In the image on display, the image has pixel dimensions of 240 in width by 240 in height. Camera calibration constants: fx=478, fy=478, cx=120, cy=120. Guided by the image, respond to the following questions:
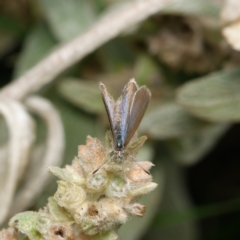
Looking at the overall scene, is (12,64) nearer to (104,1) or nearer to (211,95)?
(104,1)

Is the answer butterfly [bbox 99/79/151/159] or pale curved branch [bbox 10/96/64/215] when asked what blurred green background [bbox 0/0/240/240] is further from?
butterfly [bbox 99/79/151/159]

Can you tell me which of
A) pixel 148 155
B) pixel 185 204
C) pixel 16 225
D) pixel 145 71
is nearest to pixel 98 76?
pixel 145 71

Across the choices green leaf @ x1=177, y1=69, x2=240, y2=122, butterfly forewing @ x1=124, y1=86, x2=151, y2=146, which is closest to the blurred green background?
green leaf @ x1=177, y1=69, x2=240, y2=122

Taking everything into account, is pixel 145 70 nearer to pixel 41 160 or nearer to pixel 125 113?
pixel 41 160

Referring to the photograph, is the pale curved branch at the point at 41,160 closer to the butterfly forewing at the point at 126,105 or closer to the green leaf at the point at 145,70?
the green leaf at the point at 145,70

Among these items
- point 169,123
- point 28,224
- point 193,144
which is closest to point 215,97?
point 169,123
